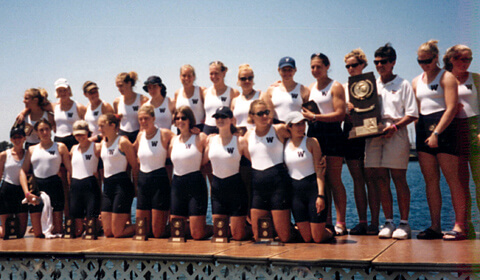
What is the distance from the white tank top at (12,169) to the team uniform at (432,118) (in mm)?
7093

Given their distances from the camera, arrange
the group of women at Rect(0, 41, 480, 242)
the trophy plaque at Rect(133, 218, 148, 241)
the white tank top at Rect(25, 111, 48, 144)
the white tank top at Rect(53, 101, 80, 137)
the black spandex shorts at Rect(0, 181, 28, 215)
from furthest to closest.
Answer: the white tank top at Rect(25, 111, 48, 144), the white tank top at Rect(53, 101, 80, 137), the black spandex shorts at Rect(0, 181, 28, 215), the trophy plaque at Rect(133, 218, 148, 241), the group of women at Rect(0, 41, 480, 242)

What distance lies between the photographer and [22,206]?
9648 millimetres

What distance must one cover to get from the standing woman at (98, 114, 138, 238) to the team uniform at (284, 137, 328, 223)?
295 cm

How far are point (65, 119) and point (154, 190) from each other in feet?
8.70

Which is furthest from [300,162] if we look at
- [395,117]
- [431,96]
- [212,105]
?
[212,105]

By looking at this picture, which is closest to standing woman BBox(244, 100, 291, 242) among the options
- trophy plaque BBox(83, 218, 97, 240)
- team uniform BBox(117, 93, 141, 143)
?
team uniform BBox(117, 93, 141, 143)

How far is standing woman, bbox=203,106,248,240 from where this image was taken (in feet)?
26.0

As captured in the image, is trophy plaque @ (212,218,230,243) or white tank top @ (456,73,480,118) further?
trophy plaque @ (212,218,230,243)

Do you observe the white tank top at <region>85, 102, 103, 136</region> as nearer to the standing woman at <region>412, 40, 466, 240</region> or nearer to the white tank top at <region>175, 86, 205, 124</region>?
the white tank top at <region>175, 86, 205, 124</region>

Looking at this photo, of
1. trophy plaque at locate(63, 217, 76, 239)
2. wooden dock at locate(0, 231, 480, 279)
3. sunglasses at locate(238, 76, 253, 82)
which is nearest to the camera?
wooden dock at locate(0, 231, 480, 279)

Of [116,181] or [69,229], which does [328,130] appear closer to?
[116,181]

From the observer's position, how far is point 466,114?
707 centimetres

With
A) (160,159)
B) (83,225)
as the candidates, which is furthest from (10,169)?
(160,159)

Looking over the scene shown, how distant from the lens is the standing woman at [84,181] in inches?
356
